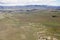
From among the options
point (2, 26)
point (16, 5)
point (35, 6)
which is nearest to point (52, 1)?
point (35, 6)

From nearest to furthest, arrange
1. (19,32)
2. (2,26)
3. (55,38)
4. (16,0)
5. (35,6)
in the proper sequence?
1. (55,38)
2. (19,32)
3. (2,26)
4. (35,6)
5. (16,0)

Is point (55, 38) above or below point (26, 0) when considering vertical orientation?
below

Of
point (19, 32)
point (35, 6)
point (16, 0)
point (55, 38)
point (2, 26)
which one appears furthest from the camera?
point (16, 0)

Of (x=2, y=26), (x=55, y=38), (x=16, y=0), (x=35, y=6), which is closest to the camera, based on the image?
(x=55, y=38)

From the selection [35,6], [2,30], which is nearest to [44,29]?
[2,30]

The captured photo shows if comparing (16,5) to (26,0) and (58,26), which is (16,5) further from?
(58,26)

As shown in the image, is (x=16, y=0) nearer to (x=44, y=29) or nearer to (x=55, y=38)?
(x=44, y=29)

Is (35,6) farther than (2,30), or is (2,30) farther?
(35,6)

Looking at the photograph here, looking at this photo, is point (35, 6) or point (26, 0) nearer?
point (35, 6)

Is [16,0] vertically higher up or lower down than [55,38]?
higher up
